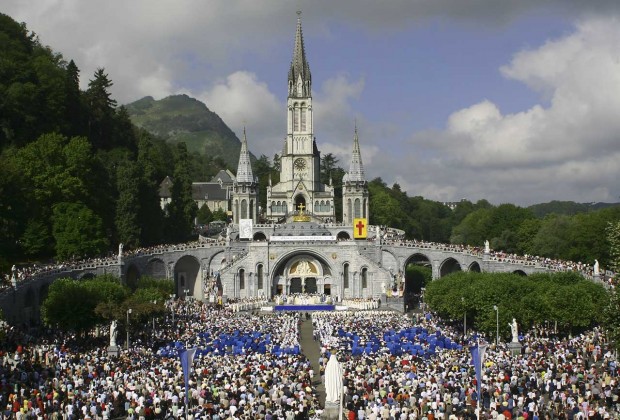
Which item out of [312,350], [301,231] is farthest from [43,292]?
[301,231]

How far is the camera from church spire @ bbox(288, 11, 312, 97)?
118188 mm

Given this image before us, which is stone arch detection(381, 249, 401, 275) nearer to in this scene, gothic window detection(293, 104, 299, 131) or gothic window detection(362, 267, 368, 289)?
gothic window detection(362, 267, 368, 289)

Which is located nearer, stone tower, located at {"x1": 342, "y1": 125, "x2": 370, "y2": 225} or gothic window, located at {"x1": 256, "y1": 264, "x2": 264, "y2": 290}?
gothic window, located at {"x1": 256, "y1": 264, "x2": 264, "y2": 290}

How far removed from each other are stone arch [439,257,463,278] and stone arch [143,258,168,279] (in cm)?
2900

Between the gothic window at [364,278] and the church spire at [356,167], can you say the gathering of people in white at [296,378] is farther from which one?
the church spire at [356,167]

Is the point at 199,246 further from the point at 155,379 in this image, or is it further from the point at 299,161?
the point at 155,379

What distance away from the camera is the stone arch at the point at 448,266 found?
8819 cm

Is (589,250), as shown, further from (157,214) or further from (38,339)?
(38,339)

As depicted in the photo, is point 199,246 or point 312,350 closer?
point 312,350

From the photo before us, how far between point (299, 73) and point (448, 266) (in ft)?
132

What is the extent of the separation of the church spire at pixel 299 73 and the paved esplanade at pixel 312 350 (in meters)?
56.1

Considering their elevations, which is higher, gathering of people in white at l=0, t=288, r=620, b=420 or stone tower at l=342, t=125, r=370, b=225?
stone tower at l=342, t=125, r=370, b=225

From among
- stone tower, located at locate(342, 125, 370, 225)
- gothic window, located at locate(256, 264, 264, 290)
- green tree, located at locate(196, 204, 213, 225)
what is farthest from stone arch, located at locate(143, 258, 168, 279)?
green tree, located at locate(196, 204, 213, 225)

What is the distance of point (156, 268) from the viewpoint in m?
85.6
